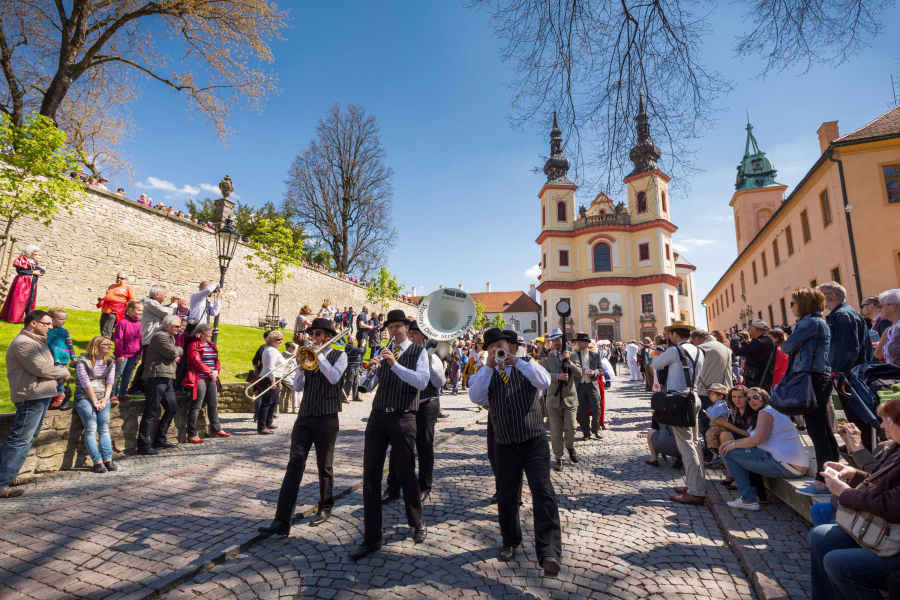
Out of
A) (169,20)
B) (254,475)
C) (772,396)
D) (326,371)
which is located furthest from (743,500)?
(169,20)

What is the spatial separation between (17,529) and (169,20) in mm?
14431

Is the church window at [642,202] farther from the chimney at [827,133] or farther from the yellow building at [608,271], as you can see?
the yellow building at [608,271]

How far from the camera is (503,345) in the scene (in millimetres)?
3799

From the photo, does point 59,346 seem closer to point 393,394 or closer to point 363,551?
point 393,394

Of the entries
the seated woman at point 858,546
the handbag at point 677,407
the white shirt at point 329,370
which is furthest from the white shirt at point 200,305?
the seated woman at point 858,546

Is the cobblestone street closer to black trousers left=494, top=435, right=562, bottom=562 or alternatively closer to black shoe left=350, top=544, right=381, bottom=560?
black shoe left=350, top=544, right=381, bottom=560

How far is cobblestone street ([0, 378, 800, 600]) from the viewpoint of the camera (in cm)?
292

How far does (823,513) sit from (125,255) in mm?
23222

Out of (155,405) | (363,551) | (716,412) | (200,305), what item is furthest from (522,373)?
(200,305)

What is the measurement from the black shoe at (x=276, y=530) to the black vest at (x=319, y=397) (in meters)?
0.94

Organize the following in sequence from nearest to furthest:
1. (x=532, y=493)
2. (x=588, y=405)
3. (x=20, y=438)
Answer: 1. (x=532, y=493)
2. (x=20, y=438)
3. (x=588, y=405)

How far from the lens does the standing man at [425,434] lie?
4.59 m

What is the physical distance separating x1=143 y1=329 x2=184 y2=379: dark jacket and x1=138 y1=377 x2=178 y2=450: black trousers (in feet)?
0.32

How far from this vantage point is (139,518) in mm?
3959
